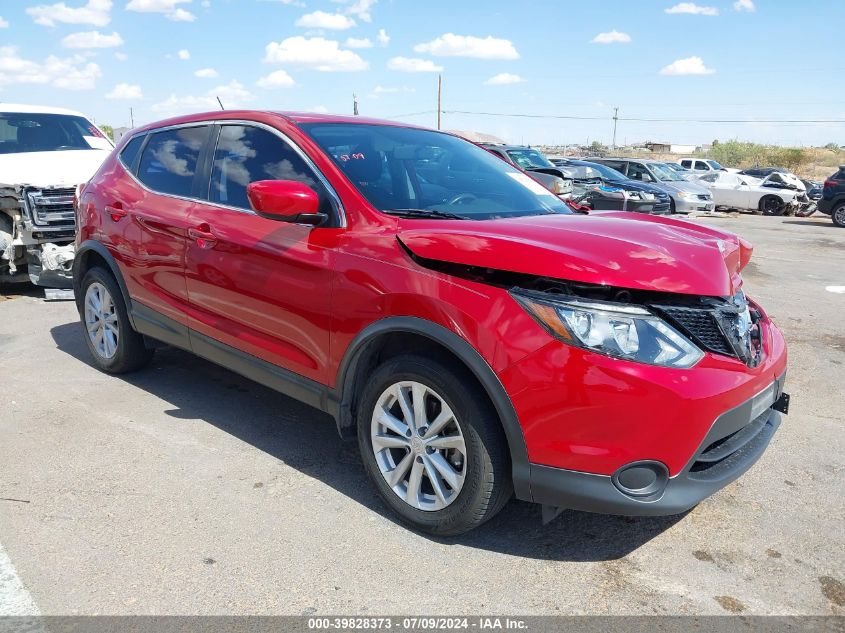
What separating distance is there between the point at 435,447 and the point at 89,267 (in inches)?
133

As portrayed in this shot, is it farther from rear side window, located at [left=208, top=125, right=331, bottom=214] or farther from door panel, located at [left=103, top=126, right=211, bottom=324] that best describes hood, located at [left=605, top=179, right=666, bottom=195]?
rear side window, located at [left=208, top=125, right=331, bottom=214]

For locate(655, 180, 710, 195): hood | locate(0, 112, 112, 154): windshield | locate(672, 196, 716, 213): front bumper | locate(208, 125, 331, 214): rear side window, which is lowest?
locate(672, 196, 716, 213): front bumper

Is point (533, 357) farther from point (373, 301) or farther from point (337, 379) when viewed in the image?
point (337, 379)

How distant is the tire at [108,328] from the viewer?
4.82 metres

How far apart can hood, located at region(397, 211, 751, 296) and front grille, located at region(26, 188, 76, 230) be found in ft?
18.2

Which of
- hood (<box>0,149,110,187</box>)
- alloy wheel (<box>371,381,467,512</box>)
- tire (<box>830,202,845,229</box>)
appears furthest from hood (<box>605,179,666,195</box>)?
alloy wheel (<box>371,381,467,512</box>)

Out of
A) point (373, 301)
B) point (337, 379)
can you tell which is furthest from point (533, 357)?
point (337, 379)

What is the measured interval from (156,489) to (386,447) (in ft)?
3.87

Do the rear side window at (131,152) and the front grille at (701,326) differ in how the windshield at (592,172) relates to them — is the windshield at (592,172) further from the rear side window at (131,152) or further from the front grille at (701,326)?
the front grille at (701,326)

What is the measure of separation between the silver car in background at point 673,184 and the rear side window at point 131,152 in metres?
16.0

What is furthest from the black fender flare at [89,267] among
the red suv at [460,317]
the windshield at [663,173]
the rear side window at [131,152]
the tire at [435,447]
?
the windshield at [663,173]

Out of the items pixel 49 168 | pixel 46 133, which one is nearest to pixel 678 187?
pixel 46 133

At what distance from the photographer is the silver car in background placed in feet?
62.0

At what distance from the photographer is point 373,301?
3029mm
